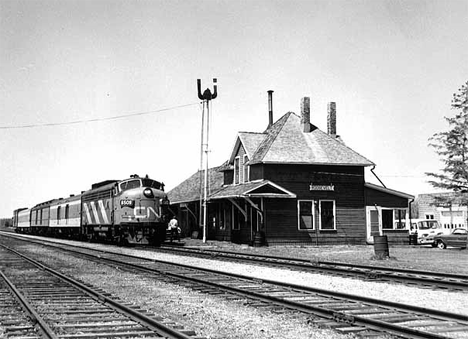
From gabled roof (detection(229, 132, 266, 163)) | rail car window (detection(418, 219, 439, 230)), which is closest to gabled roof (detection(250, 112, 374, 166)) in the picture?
gabled roof (detection(229, 132, 266, 163))

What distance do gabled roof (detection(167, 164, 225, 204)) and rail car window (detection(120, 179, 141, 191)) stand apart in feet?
32.1

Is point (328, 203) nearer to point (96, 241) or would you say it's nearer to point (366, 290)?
point (96, 241)

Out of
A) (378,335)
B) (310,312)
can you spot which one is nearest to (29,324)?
(310,312)

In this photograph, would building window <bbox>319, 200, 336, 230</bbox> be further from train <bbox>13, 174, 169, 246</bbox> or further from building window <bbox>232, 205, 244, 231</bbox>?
train <bbox>13, 174, 169, 246</bbox>

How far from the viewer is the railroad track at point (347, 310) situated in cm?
694

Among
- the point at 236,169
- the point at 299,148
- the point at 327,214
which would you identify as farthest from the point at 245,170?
the point at 327,214

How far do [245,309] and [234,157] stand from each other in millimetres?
27564

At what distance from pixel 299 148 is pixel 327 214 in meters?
4.35

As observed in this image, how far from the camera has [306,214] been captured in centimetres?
Answer: 3234

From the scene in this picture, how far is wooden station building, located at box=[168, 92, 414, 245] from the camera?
3130cm

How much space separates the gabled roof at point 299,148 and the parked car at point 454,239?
6.02 metres

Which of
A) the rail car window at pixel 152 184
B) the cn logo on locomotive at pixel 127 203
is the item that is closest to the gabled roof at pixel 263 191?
the rail car window at pixel 152 184

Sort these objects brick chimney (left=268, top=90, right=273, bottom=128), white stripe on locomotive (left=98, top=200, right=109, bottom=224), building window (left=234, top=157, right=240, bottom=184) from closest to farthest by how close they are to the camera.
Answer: white stripe on locomotive (left=98, top=200, right=109, bottom=224), building window (left=234, top=157, right=240, bottom=184), brick chimney (left=268, top=90, right=273, bottom=128)

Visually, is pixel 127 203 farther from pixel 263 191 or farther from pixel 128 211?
pixel 263 191
